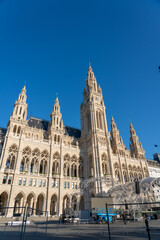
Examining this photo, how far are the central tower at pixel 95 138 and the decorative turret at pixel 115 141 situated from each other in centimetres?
731

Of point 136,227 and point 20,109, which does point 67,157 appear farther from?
point 136,227

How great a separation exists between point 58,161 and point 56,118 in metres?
15.5

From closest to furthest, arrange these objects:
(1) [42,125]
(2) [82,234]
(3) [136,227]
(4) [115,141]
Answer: (2) [82,234] < (3) [136,227] < (1) [42,125] < (4) [115,141]

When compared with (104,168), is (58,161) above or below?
above

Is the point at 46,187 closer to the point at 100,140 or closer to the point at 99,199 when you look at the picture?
the point at 99,199

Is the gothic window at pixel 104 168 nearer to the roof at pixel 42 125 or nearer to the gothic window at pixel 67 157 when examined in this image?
the gothic window at pixel 67 157

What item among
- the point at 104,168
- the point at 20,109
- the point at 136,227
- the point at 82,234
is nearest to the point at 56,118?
the point at 20,109

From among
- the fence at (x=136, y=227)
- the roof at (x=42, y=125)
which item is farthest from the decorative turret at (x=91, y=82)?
the fence at (x=136, y=227)

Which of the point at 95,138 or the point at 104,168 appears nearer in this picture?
the point at 104,168

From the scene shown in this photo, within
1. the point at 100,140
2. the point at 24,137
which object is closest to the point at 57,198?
the point at 24,137

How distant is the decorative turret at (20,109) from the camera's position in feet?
156

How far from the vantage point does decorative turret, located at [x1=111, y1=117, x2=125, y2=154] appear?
59.9 meters

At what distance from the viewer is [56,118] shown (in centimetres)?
5481

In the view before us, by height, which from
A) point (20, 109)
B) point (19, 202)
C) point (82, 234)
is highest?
point (20, 109)
